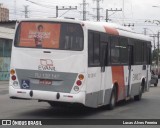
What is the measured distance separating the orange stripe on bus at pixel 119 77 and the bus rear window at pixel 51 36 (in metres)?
3.32

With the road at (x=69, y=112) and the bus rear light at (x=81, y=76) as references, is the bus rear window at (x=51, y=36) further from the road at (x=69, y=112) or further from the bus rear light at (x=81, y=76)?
the road at (x=69, y=112)

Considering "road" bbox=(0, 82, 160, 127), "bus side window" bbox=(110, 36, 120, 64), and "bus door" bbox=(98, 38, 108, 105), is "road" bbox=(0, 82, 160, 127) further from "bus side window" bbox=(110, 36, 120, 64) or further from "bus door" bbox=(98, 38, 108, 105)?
"bus side window" bbox=(110, 36, 120, 64)

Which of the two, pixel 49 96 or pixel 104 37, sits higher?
pixel 104 37

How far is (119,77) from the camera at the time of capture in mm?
18453

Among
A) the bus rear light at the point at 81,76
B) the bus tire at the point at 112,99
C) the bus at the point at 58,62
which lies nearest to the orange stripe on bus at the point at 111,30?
the bus at the point at 58,62

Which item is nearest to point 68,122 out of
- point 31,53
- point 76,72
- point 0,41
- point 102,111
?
point 76,72

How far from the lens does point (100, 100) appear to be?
1595 cm

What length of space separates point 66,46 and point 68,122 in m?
2.39

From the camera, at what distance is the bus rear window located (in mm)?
14617

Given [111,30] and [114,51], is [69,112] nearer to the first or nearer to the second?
[114,51]

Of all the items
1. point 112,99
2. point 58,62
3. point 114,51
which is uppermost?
point 114,51

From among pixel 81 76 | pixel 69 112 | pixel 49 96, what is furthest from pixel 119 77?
pixel 49 96

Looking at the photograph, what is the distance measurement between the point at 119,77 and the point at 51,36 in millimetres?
4606

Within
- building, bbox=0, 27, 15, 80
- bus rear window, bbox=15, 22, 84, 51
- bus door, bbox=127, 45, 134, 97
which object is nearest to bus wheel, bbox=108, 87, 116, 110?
bus door, bbox=127, 45, 134, 97
